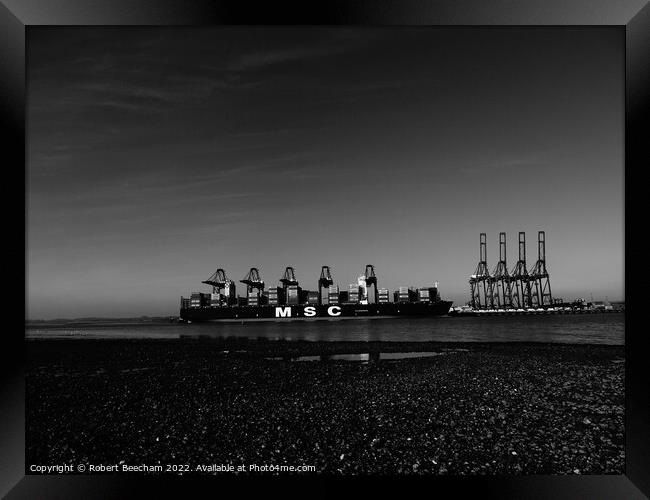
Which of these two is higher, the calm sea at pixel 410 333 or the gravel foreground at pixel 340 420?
the gravel foreground at pixel 340 420

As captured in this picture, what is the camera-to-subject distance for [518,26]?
5.13 metres

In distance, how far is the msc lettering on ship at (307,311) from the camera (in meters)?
69.9

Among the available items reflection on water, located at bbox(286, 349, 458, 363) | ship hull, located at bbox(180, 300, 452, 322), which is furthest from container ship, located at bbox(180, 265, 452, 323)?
reflection on water, located at bbox(286, 349, 458, 363)

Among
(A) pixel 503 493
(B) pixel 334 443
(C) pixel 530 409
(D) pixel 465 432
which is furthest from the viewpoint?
(C) pixel 530 409

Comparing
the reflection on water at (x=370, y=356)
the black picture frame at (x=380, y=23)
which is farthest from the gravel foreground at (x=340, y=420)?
the reflection on water at (x=370, y=356)

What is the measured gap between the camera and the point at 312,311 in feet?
230

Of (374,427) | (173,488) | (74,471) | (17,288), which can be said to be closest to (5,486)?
(74,471)

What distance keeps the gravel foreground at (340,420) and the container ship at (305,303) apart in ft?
190

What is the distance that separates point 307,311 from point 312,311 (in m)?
0.78

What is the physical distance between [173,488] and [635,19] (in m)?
7.07

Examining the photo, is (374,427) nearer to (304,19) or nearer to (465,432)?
(465,432)

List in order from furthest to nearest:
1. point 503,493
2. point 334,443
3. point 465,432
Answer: point 465,432 → point 334,443 → point 503,493

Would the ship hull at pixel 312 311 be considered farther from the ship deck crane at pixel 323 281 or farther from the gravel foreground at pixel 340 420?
the gravel foreground at pixel 340 420

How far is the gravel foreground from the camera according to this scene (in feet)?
18.6
